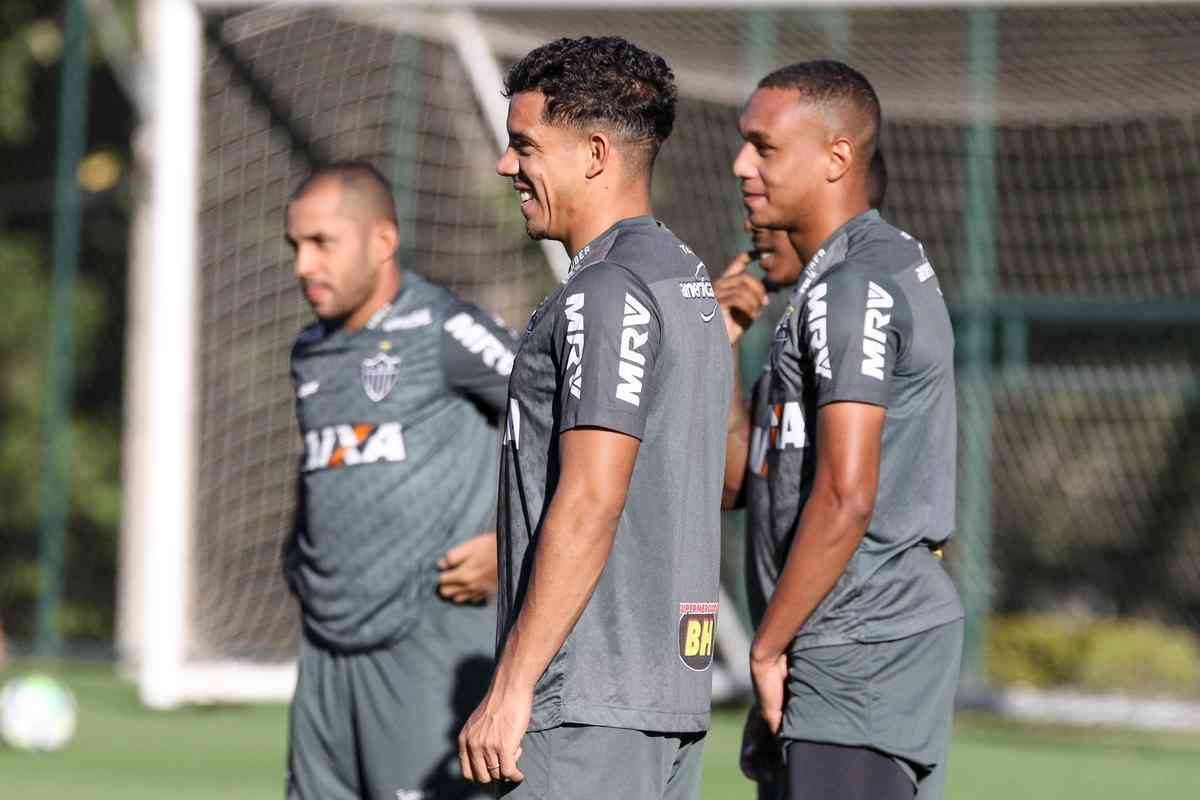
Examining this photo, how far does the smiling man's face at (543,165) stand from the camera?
3369 mm

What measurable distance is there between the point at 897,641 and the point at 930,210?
916 centimetres

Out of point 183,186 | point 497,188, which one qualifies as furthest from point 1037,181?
point 183,186

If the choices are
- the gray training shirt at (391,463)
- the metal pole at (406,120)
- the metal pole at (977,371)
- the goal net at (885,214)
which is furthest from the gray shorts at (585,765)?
the metal pole at (977,371)

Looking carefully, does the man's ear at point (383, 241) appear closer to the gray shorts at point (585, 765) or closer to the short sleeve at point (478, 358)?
the short sleeve at point (478, 358)

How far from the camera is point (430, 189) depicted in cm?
1127

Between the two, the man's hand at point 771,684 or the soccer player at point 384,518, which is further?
the soccer player at point 384,518

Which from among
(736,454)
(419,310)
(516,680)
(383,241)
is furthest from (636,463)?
(383,241)

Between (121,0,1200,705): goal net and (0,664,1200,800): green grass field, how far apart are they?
1.52ft

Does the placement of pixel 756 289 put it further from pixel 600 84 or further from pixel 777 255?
pixel 600 84

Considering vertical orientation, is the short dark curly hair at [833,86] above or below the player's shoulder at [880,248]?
above

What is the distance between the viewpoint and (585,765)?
322cm

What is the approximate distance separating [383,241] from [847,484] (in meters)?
1.94

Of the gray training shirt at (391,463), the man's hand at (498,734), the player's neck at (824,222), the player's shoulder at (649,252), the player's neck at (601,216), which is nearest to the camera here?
the man's hand at (498,734)

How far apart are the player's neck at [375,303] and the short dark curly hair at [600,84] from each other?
1920 mm
